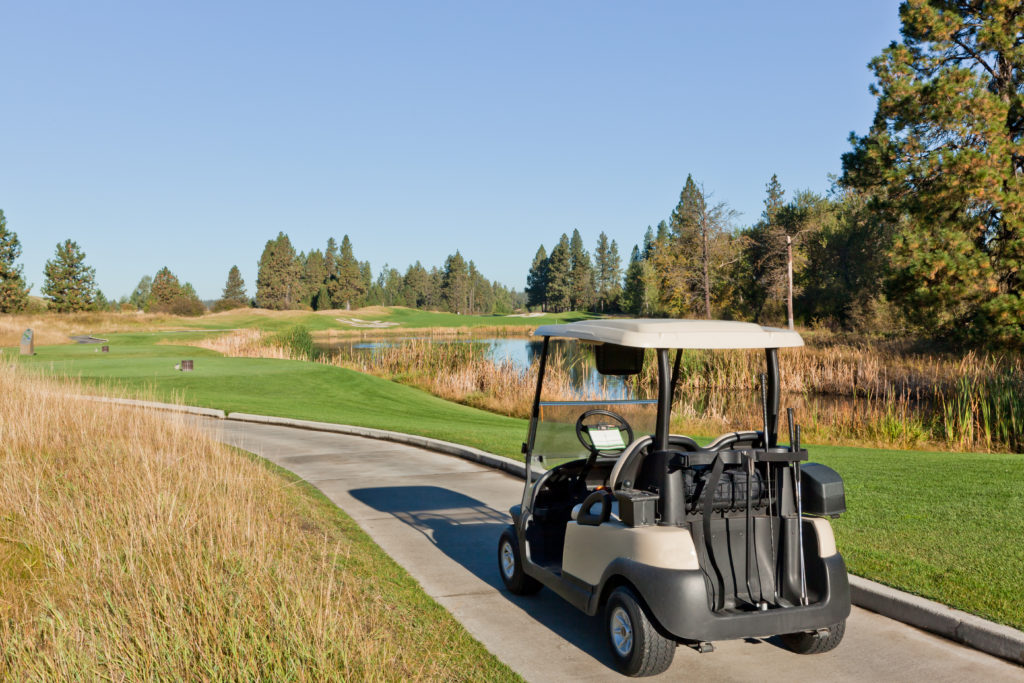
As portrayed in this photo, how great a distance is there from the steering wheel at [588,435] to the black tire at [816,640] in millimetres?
1549

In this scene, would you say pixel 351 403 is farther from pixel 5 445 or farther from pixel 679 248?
pixel 679 248

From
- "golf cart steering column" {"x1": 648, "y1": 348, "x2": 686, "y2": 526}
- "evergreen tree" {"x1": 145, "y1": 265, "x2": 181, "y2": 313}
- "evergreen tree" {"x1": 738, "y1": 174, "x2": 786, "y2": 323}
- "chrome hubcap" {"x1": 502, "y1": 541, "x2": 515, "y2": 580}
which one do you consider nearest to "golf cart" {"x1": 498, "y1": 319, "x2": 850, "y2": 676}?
"golf cart steering column" {"x1": 648, "y1": 348, "x2": 686, "y2": 526}

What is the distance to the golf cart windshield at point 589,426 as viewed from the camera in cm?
534

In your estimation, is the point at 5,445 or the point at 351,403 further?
the point at 351,403

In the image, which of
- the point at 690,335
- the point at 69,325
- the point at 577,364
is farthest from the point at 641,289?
the point at 690,335

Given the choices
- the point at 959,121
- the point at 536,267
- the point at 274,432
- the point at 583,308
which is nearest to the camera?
the point at 274,432

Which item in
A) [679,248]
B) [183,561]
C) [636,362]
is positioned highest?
[679,248]

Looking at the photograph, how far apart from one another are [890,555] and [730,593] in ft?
8.42

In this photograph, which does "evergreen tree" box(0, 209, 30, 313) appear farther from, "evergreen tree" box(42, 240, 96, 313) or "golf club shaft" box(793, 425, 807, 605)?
"golf club shaft" box(793, 425, 807, 605)

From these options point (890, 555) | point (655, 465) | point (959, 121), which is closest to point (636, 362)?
point (655, 465)

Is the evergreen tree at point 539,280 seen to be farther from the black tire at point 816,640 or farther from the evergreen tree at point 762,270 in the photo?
the black tire at point 816,640

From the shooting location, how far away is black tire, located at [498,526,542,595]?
562 centimetres

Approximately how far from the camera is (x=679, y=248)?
57688 mm

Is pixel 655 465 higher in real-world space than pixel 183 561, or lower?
higher
